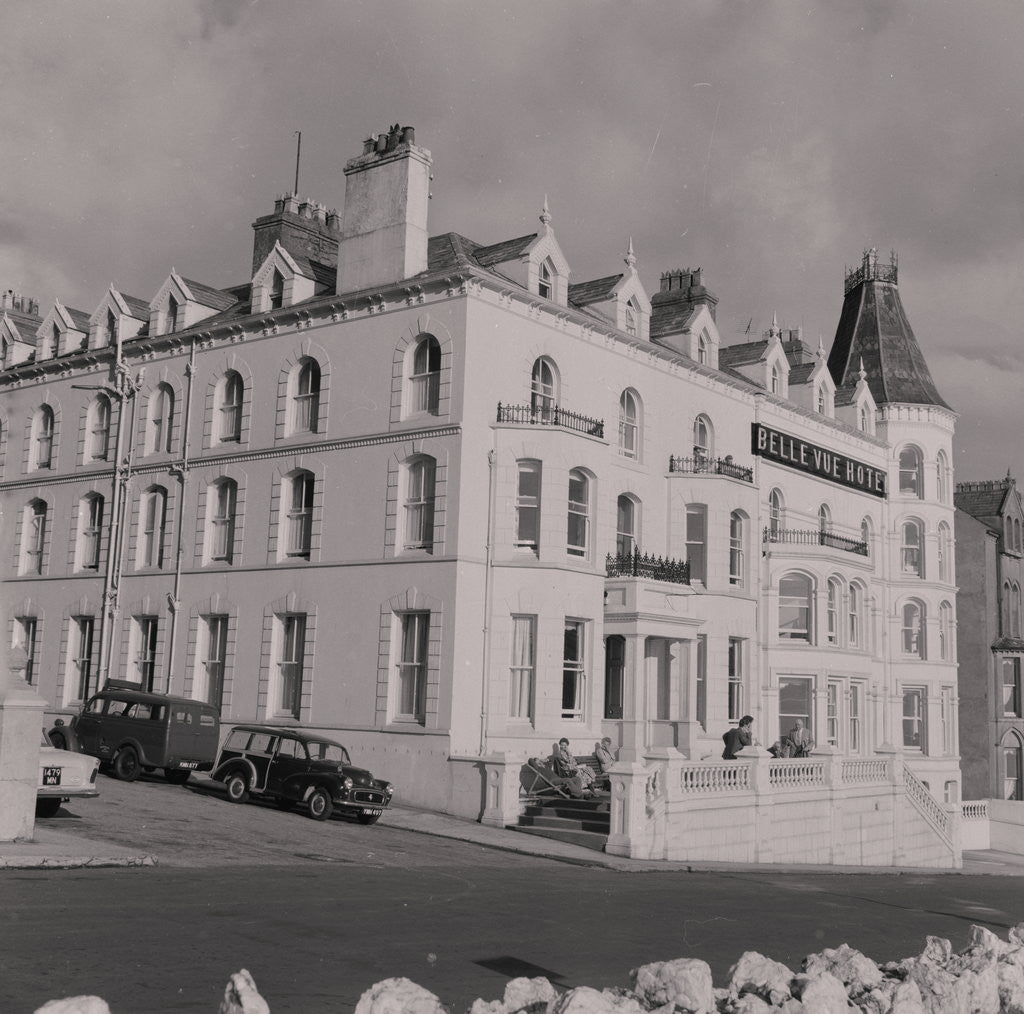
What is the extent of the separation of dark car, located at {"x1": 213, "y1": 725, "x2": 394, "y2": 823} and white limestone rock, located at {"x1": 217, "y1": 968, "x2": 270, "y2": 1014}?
16310 millimetres

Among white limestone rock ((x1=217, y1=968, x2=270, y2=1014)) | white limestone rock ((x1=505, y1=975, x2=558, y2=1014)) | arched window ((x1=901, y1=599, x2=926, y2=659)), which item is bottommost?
white limestone rock ((x1=505, y1=975, x2=558, y2=1014))

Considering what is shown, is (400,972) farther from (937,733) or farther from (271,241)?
(937,733)

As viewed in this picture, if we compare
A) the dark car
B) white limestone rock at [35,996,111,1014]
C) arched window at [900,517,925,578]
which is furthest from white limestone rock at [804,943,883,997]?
arched window at [900,517,925,578]

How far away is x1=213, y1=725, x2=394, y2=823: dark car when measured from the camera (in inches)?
878

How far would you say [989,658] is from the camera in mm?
50031

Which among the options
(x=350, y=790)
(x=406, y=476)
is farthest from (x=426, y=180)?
(x=350, y=790)

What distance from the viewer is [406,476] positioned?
2850 centimetres

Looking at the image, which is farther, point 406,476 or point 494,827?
point 406,476

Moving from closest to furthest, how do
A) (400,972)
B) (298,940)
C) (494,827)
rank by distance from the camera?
(400,972), (298,940), (494,827)

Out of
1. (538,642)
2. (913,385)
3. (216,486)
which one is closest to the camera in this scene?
(538,642)

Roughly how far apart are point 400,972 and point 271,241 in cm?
2956

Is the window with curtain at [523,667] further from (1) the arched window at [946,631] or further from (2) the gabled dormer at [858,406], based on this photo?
(1) the arched window at [946,631]

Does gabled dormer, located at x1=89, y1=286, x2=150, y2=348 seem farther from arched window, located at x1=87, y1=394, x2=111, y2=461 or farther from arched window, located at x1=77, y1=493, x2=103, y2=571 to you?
arched window, located at x1=77, y1=493, x2=103, y2=571

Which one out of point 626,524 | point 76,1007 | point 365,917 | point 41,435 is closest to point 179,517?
point 41,435
